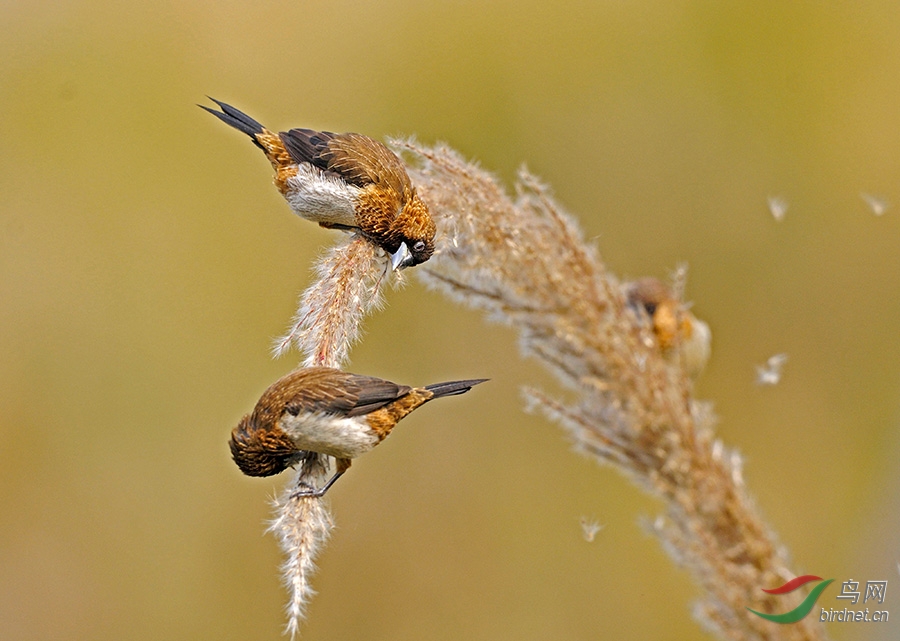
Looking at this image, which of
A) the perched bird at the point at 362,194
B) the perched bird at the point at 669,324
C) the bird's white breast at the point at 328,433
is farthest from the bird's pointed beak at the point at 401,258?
the perched bird at the point at 669,324

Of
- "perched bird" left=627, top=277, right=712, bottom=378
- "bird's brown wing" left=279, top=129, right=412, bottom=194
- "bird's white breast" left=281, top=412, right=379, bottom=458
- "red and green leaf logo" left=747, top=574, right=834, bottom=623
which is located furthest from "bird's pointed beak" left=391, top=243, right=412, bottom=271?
"red and green leaf logo" left=747, top=574, right=834, bottom=623

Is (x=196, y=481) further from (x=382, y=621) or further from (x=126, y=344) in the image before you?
(x=382, y=621)

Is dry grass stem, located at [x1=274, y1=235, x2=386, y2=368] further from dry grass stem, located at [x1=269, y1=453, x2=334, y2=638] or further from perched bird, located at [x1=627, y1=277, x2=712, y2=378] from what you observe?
perched bird, located at [x1=627, y1=277, x2=712, y2=378]

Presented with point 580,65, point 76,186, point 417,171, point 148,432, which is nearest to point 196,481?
point 148,432

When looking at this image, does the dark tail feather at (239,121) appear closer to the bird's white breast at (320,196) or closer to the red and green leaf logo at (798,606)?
the bird's white breast at (320,196)

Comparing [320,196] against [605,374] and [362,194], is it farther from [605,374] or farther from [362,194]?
[605,374]

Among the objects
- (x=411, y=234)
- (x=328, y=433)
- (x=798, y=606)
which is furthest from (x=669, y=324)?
(x=328, y=433)
